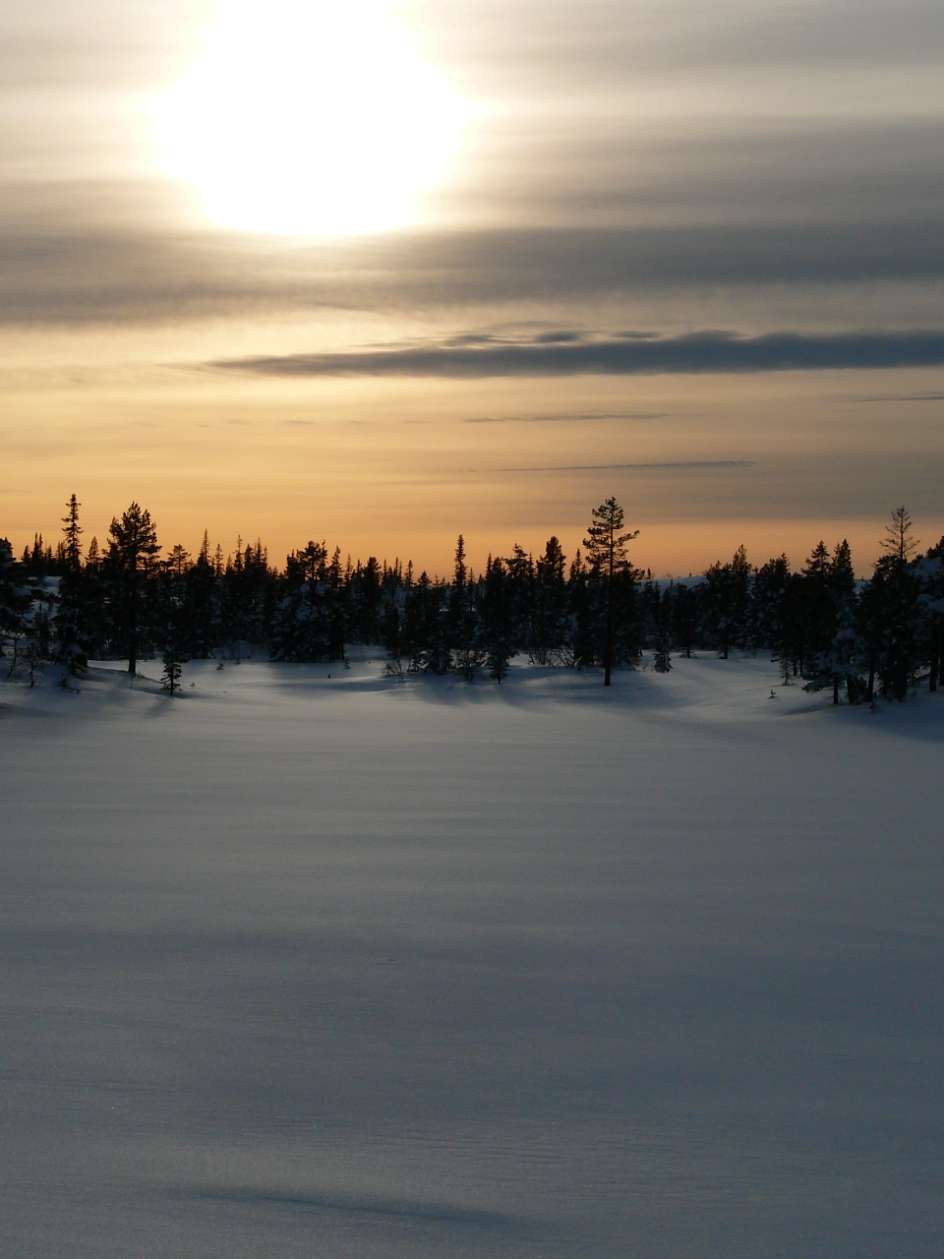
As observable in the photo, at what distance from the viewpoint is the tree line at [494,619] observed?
47.3 meters

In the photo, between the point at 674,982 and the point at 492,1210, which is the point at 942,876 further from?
the point at 492,1210

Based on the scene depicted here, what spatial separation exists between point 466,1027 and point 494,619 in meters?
62.3

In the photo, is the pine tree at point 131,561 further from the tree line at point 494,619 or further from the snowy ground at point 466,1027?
the snowy ground at point 466,1027

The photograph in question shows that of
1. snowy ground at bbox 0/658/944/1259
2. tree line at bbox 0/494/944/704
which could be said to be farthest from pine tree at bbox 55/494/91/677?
snowy ground at bbox 0/658/944/1259

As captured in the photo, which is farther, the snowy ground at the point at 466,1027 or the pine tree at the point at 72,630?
the pine tree at the point at 72,630

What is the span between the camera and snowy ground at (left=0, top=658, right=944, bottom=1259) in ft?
18.6

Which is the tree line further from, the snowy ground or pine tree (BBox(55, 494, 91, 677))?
the snowy ground

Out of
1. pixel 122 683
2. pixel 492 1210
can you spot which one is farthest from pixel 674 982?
pixel 122 683

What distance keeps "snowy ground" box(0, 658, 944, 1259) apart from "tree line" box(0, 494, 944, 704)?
28541mm

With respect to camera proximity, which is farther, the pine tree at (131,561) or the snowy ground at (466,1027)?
the pine tree at (131,561)

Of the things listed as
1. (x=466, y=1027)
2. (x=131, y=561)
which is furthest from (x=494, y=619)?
(x=466, y=1027)

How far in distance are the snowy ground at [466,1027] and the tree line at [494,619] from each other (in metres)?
28.5

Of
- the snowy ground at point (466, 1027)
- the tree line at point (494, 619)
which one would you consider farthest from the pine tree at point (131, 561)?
the snowy ground at point (466, 1027)

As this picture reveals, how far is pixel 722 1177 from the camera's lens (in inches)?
241
